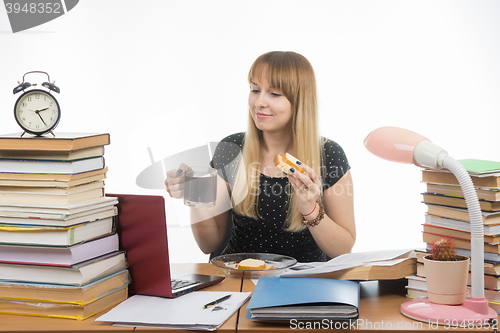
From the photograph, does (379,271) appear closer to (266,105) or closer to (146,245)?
(146,245)

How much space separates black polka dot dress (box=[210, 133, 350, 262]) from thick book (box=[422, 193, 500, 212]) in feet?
2.54

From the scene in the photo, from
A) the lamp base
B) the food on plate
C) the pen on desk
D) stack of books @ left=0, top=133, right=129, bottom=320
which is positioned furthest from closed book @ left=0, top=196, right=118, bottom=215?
the lamp base

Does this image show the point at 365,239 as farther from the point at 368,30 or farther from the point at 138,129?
the point at 138,129

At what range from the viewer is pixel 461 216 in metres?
0.98

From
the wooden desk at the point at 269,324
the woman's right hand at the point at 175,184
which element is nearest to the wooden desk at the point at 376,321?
the wooden desk at the point at 269,324

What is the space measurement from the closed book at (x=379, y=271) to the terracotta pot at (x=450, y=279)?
0.14 metres

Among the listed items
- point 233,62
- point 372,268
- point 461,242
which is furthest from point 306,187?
point 233,62

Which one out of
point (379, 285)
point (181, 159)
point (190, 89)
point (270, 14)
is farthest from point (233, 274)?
point (270, 14)

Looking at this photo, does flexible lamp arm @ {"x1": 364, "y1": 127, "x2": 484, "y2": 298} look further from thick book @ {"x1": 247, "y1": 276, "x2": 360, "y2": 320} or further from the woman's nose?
the woman's nose

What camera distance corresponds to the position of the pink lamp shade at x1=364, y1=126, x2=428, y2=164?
0.92m

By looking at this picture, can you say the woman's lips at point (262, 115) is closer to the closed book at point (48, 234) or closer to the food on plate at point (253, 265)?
the food on plate at point (253, 265)

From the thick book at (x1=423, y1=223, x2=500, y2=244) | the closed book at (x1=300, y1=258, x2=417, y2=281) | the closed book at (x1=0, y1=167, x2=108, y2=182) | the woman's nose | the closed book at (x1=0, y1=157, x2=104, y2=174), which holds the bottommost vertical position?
the closed book at (x1=300, y1=258, x2=417, y2=281)

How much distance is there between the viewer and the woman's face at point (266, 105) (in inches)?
68.2

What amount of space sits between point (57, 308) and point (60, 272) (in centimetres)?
8
